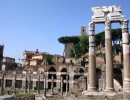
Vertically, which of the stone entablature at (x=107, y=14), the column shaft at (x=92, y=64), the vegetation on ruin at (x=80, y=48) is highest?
the vegetation on ruin at (x=80, y=48)

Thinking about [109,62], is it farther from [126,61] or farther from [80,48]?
[80,48]

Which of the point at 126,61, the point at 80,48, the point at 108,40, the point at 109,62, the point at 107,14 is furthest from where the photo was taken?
the point at 80,48

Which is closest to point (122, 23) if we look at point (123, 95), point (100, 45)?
point (123, 95)

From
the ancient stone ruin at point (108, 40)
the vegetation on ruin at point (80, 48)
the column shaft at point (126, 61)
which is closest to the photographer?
the column shaft at point (126, 61)

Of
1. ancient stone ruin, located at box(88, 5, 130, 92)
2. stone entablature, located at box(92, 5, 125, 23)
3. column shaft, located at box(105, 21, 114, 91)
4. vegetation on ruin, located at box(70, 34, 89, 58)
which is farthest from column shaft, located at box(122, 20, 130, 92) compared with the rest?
vegetation on ruin, located at box(70, 34, 89, 58)

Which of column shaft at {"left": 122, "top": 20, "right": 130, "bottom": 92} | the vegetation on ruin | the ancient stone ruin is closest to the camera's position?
column shaft at {"left": 122, "top": 20, "right": 130, "bottom": 92}

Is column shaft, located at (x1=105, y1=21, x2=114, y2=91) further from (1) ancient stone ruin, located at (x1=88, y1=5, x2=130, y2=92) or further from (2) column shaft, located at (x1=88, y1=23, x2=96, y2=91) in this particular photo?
(2) column shaft, located at (x1=88, y1=23, x2=96, y2=91)

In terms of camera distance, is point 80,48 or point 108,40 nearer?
point 108,40

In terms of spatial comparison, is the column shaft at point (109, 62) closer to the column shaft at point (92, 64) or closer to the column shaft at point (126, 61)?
the column shaft at point (126, 61)

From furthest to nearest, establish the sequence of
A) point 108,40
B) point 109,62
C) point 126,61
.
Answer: point 108,40 < point 109,62 < point 126,61

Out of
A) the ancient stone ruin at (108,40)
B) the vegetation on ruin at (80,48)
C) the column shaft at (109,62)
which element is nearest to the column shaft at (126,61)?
the ancient stone ruin at (108,40)

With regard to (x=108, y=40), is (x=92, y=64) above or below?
below

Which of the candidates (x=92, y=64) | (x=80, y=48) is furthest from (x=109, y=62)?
(x=80, y=48)

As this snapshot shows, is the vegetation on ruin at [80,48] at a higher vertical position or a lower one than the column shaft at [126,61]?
higher
